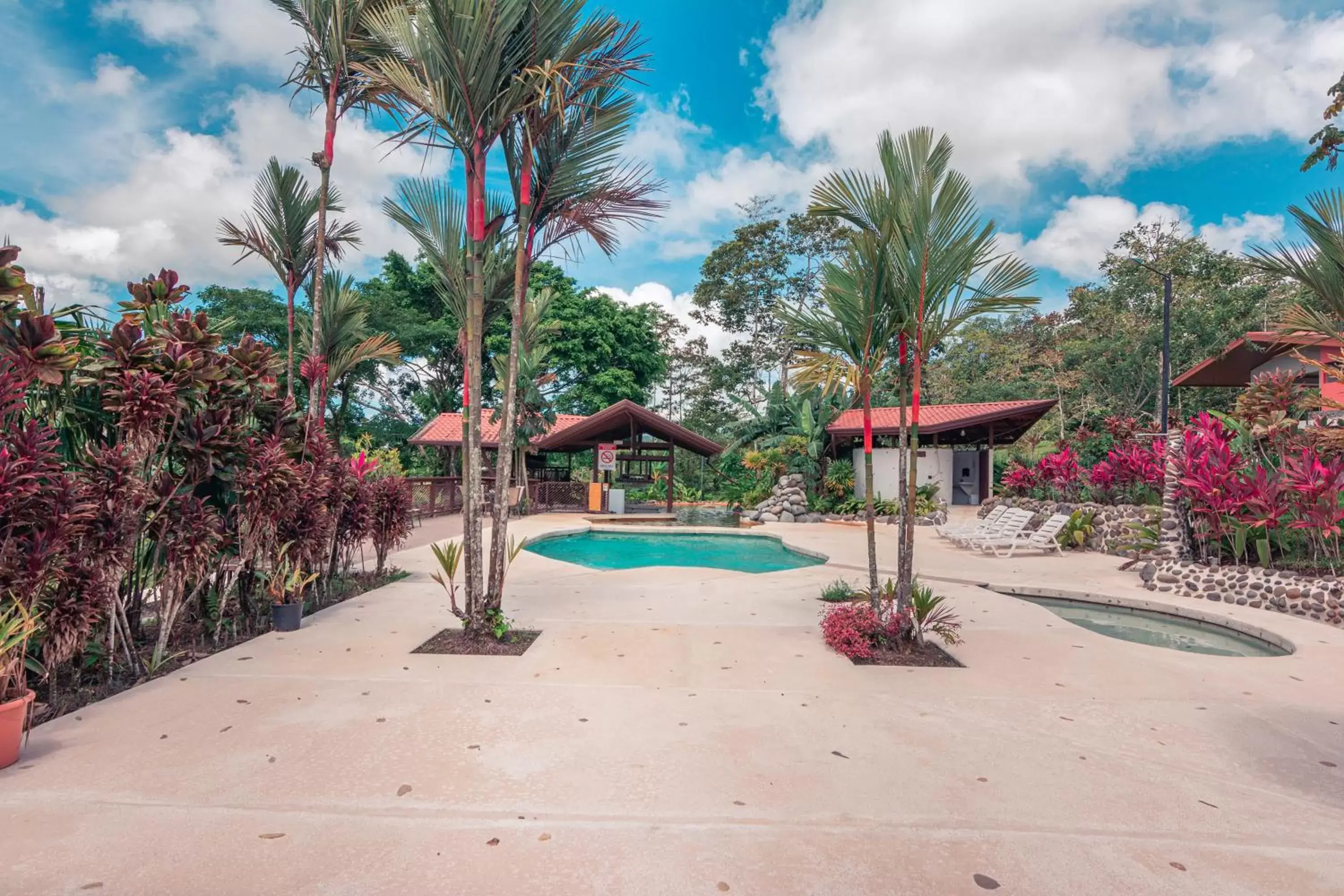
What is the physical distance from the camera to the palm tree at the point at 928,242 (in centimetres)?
431

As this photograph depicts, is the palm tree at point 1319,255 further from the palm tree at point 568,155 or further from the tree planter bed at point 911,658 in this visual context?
the palm tree at point 568,155

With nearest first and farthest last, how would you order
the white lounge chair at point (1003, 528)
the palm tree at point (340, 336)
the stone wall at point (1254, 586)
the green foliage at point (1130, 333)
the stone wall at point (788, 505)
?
the stone wall at point (1254, 586) < the palm tree at point (340, 336) < the white lounge chair at point (1003, 528) < the stone wall at point (788, 505) < the green foliage at point (1130, 333)

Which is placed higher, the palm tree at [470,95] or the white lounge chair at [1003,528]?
the palm tree at [470,95]

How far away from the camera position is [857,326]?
464 centimetres

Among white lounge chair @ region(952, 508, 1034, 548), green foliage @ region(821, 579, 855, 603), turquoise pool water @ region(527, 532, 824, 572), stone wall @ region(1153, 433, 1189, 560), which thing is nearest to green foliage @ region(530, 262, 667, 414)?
turquoise pool water @ region(527, 532, 824, 572)

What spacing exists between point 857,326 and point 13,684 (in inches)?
213

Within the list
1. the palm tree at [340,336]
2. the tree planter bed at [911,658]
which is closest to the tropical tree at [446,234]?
the palm tree at [340,336]

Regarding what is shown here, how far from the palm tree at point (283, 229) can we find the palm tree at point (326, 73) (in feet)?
1.36

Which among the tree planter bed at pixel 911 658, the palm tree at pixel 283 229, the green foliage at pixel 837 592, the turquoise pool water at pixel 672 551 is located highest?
the palm tree at pixel 283 229

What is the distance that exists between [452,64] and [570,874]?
4870 millimetres

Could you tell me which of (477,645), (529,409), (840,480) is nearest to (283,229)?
(477,645)

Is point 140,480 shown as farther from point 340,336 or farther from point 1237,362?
point 1237,362

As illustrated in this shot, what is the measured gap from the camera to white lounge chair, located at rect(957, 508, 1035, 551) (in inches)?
423

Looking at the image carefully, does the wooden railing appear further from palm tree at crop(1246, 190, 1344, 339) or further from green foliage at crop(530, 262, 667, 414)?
palm tree at crop(1246, 190, 1344, 339)
